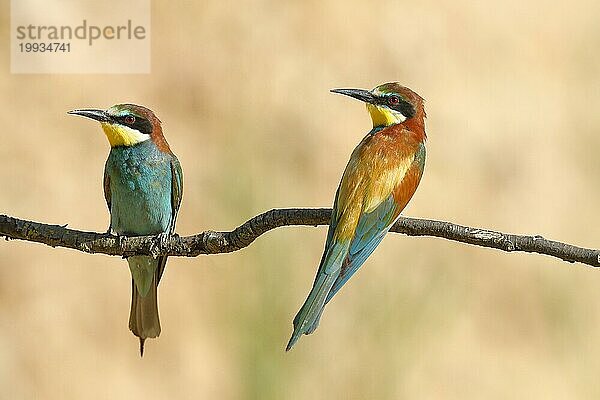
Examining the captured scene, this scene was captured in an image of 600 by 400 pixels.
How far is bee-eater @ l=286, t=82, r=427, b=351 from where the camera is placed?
101 centimetres

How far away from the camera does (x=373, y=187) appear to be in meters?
1.10

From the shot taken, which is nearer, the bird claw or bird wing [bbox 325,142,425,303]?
bird wing [bbox 325,142,425,303]

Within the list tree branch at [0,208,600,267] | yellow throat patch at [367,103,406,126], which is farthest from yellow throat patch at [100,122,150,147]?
yellow throat patch at [367,103,406,126]

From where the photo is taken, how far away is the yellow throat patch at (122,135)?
1.43 metres

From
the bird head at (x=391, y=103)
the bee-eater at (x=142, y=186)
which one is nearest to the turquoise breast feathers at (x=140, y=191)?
the bee-eater at (x=142, y=186)

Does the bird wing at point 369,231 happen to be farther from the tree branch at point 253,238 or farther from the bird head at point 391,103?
the bird head at point 391,103

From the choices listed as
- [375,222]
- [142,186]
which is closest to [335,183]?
[142,186]

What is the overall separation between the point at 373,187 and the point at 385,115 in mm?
132

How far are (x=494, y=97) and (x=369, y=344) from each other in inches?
55.4

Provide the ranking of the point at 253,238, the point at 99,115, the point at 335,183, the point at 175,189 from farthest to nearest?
the point at 335,183 → the point at 175,189 → the point at 99,115 → the point at 253,238

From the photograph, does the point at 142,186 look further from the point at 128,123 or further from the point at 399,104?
the point at 399,104

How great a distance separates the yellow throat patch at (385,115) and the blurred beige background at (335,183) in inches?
80.2

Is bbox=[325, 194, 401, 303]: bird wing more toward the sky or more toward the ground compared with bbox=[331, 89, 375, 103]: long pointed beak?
more toward the ground

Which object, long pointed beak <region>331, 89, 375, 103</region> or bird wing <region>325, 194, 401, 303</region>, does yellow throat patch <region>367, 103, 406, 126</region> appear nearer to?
long pointed beak <region>331, 89, 375, 103</region>
